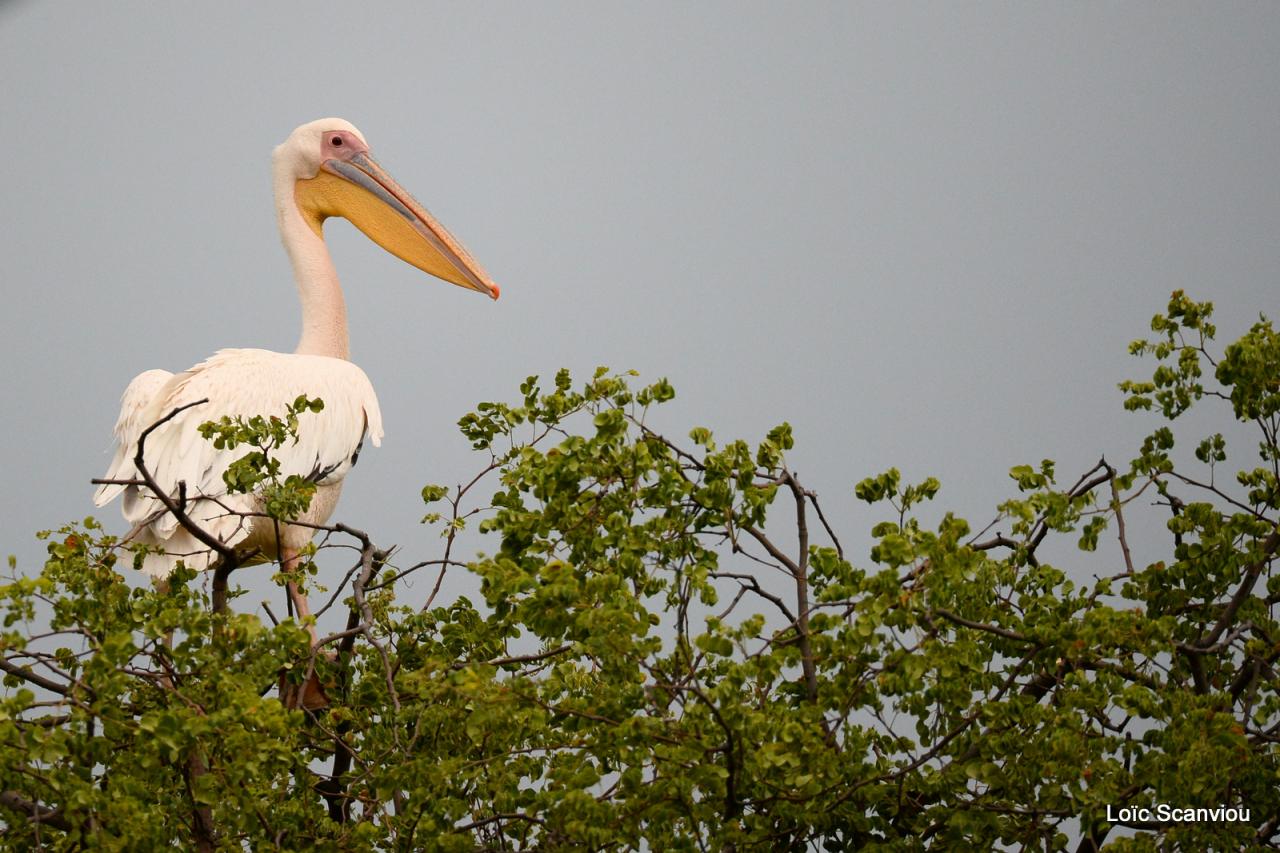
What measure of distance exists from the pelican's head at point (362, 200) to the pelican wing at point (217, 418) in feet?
3.91

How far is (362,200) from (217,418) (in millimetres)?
2275

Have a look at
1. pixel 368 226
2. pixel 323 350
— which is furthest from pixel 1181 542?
pixel 368 226

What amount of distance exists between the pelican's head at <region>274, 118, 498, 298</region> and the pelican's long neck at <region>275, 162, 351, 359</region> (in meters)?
0.10

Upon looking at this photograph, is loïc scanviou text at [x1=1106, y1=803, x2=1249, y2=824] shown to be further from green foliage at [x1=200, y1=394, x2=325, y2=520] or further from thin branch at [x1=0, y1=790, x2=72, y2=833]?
thin branch at [x1=0, y1=790, x2=72, y2=833]

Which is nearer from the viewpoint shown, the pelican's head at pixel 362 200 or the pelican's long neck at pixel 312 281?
the pelican's long neck at pixel 312 281

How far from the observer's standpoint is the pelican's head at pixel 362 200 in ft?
25.7

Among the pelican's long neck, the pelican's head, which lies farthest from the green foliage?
the pelican's head

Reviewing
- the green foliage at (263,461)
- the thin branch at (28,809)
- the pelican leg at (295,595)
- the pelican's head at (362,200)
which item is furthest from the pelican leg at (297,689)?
the pelican's head at (362,200)

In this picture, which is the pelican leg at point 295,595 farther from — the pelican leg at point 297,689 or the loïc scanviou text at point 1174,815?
the loïc scanviou text at point 1174,815

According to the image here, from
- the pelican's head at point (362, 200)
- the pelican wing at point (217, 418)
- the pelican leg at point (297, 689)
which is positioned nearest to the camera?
the pelican leg at point (297, 689)

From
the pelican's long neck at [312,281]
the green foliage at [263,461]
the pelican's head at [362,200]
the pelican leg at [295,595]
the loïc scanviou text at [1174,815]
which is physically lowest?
the loïc scanviou text at [1174,815]

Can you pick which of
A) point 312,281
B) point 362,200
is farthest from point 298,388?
point 362,200

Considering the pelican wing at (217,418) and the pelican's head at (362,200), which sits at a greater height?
the pelican's head at (362,200)

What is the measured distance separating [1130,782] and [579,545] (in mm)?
1441
